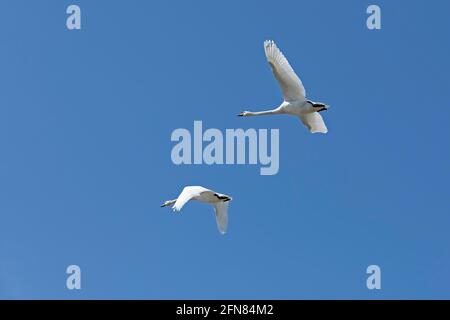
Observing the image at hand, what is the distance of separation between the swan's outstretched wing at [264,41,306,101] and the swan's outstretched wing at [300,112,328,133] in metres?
0.93

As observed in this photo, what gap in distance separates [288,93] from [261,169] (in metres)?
2.45

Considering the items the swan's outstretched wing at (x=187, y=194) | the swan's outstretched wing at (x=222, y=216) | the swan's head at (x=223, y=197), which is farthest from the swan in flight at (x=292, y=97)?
the swan's outstretched wing at (x=187, y=194)

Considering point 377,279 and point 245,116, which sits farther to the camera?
point 245,116

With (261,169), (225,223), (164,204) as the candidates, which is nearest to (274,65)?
(261,169)

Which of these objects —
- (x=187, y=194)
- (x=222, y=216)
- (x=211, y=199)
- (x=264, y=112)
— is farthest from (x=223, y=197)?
(x=264, y=112)

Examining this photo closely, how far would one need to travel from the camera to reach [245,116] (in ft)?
95.8

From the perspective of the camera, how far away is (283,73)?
25297 mm

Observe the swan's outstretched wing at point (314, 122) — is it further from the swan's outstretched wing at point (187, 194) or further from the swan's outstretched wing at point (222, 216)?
the swan's outstretched wing at point (187, 194)

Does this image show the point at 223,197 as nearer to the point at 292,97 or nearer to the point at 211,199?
the point at 211,199

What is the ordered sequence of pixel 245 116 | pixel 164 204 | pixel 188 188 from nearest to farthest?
pixel 188 188 < pixel 245 116 < pixel 164 204

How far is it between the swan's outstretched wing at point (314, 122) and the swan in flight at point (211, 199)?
133 inches

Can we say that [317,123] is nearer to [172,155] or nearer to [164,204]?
[172,155]

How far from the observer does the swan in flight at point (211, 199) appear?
23.6 meters
